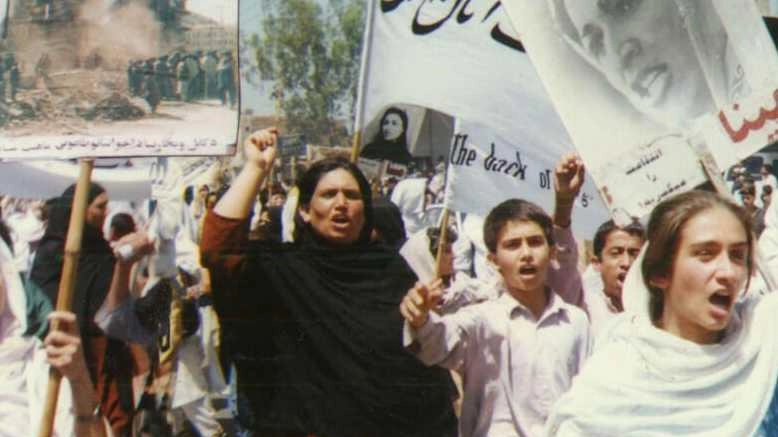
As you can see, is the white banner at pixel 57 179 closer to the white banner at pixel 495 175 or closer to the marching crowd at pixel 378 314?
the marching crowd at pixel 378 314

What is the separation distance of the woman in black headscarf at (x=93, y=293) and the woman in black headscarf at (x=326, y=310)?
0.34m

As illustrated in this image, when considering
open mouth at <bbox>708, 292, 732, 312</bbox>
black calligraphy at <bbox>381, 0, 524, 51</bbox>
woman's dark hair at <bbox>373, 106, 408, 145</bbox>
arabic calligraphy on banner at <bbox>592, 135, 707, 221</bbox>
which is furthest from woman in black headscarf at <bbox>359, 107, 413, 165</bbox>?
open mouth at <bbox>708, 292, 732, 312</bbox>

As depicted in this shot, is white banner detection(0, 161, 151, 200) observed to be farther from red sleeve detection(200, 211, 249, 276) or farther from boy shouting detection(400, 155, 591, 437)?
boy shouting detection(400, 155, 591, 437)

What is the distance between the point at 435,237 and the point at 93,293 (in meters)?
0.94

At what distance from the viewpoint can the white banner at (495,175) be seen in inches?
151

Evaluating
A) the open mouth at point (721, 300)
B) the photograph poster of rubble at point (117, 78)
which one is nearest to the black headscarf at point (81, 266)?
the photograph poster of rubble at point (117, 78)

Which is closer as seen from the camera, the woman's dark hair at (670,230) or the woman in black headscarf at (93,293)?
the woman's dark hair at (670,230)

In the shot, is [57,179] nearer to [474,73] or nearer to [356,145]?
[356,145]

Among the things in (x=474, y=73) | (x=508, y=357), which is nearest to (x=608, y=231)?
(x=508, y=357)

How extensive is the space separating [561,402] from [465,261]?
44 cm

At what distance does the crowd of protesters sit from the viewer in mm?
3961

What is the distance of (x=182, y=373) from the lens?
13.0 feet

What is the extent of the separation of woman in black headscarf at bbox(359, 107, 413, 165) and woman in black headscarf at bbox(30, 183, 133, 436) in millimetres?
742

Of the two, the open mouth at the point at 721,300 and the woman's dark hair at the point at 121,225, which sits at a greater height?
the woman's dark hair at the point at 121,225
